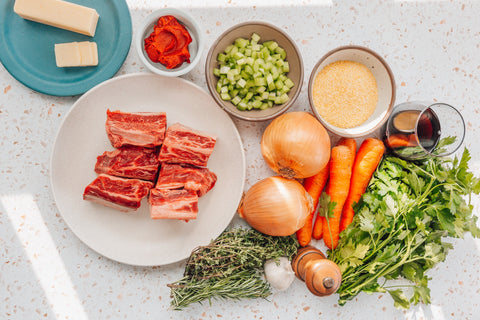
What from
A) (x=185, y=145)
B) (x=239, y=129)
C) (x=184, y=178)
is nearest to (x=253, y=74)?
(x=239, y=129)

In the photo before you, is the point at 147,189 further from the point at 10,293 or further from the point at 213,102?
the point at 10,293

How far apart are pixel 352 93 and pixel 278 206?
22.7 inches

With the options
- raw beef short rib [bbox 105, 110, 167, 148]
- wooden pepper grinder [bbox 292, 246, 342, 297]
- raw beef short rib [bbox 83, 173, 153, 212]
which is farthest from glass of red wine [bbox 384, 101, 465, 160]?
raw beef short rib [bbox 83, 173, 153, 212]

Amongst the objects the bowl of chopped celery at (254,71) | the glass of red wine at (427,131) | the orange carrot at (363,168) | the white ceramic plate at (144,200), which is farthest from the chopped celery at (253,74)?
the glass of red wine at (427,131)

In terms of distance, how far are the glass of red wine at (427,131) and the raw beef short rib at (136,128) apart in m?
0.99

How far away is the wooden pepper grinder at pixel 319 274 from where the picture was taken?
1.30 meters

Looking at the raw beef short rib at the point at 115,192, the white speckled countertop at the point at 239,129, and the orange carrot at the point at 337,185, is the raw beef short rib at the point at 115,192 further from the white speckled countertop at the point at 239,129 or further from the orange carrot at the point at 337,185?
the orange carrot at the point at 337,185

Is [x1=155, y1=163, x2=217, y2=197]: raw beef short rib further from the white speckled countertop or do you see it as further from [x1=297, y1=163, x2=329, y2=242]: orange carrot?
[x1=297, y1=163, x2=329, y2=242]: orange carrot

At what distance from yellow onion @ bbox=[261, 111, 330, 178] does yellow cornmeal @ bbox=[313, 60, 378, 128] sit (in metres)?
0.11

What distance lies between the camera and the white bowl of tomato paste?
4.58 ft

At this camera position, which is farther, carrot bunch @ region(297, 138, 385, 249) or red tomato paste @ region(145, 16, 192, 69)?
carrot bunch @ region(297, 138, 385, 249)

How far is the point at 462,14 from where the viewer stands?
1.67 m

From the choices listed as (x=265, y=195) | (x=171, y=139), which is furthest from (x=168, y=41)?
(x=265, y=195)

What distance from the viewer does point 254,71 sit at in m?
1.43
